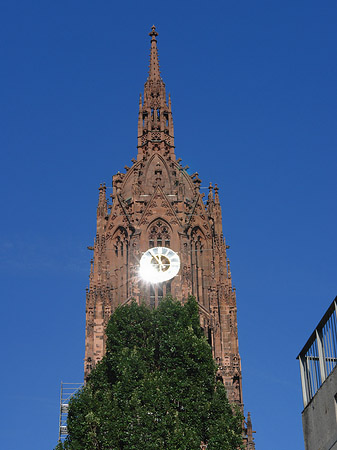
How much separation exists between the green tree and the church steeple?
24810 mm

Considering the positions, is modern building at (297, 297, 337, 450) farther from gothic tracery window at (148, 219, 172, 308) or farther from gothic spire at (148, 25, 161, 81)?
gothic spire at (148, 25, 161, 81)

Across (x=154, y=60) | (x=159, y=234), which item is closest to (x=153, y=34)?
(x=154, y=60)

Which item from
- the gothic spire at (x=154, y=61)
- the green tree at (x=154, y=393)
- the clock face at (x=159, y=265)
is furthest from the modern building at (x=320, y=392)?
the gothic spire at (x=154, y=61)

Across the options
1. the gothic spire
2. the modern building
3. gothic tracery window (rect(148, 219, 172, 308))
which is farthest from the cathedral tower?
the modern building

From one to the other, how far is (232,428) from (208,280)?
23.1 meters

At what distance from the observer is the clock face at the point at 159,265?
7711 centimetres

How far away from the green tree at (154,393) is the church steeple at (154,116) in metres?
24.8

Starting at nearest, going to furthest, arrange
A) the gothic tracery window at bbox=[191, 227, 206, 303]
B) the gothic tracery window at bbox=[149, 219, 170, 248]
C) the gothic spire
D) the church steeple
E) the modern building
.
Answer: the modern building
the gothic tracery window at bbox=[191, 227, 206, 303]
the gothic tracery window at bbox=[149, 219, 170, 248]
the church steeple
the gothic spire

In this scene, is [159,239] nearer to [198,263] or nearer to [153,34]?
[198,263]

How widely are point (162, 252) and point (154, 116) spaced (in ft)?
55.8

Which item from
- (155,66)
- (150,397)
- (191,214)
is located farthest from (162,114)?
(150,397)

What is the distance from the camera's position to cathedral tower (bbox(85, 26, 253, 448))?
76.2m

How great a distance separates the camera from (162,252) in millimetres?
78250

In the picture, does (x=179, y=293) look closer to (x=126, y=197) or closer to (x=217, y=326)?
(x=217, y=326)
